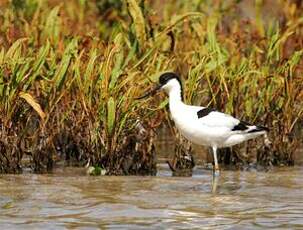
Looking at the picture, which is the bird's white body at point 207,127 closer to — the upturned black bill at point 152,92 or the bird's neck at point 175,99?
the bird's neck at point 175,99

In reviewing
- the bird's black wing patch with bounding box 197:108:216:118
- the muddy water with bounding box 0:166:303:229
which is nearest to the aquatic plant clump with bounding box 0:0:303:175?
the muddy water with bounding box 0:166:303:229

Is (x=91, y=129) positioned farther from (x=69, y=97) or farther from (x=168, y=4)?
(x=168, y=4)

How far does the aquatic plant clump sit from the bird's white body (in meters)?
0.29

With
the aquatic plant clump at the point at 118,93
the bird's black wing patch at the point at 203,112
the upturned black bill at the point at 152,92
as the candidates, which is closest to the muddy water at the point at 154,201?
the aquatic plant clump at the point at 118,93

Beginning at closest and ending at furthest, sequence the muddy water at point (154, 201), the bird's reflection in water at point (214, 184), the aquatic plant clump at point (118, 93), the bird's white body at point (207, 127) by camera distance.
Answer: the muddy water at point (154, 201)
the bird's reflection in water at point (214, 184)
the bird's white body at point (207, 127)
the aquatic plant clump at point (118, 93)

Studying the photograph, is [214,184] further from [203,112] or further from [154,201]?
[154,201]

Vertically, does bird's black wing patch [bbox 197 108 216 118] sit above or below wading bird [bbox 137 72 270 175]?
above

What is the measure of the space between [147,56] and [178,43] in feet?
6.97

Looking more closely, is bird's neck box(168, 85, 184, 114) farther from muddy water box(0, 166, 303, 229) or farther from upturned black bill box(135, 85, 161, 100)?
muddy water box(0, 166, 303, 229)

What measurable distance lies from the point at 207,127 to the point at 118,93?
2.78ft

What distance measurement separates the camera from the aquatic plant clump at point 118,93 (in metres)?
9.19

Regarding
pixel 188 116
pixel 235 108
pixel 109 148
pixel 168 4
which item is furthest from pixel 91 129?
pixel 168 4

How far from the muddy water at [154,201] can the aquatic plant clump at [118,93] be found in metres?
0.29

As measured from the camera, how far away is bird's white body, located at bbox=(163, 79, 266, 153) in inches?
357
